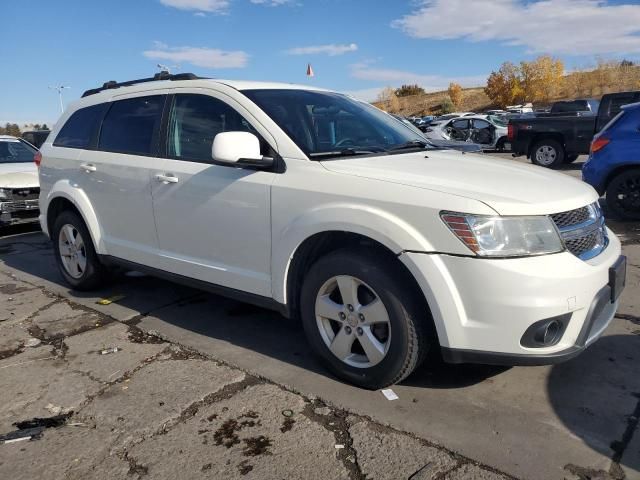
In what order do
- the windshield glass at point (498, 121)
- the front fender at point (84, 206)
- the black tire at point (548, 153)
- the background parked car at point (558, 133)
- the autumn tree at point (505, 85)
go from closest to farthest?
the front fender at point (84, 206), the background parked car at point (558, 133), the black tire at point (548, 153), the windshield glass at point (498, 121), the autumn tree at point (505, 85)

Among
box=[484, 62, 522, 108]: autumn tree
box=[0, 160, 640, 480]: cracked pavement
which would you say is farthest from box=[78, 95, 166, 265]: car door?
box=[484, 62, 522, 108]: autumn tree

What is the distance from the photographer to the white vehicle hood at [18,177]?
8.05 meters

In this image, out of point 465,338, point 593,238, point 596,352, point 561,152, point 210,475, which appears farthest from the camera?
point 561,152

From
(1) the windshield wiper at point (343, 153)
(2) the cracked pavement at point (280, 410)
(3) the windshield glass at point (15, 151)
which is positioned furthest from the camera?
(3) the windshield glass at point (15, 151)

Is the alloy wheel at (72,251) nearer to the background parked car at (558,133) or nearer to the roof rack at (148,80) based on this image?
the roof rack at (148,80)

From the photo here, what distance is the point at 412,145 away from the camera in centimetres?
383

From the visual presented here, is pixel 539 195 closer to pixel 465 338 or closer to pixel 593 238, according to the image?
pixel 593 238

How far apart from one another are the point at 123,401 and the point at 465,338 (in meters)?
1.94

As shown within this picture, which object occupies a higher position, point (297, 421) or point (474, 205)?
point (474, 205)

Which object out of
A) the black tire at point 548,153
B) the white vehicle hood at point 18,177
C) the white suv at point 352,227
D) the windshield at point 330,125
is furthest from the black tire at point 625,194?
the white vehicle hood at point 18,177

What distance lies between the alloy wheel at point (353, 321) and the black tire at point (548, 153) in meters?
12.3

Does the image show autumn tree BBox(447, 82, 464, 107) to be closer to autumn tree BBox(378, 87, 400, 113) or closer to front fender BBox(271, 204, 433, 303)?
autumn tree BBox(378, 87, 400, 113)

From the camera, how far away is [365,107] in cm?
430

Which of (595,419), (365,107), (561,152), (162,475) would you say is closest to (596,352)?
(595,419)
